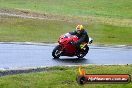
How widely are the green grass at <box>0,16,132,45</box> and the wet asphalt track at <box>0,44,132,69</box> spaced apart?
3334mm

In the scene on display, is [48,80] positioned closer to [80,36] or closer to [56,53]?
[56,53]

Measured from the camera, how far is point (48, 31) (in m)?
33.3

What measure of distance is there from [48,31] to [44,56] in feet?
40.8

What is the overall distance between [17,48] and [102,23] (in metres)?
18.9

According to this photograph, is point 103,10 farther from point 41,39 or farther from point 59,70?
point 59,70

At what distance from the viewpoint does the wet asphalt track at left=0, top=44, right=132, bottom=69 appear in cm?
1889

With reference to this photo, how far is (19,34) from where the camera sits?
3022 cm

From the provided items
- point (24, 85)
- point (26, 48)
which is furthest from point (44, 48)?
point (24, 85)

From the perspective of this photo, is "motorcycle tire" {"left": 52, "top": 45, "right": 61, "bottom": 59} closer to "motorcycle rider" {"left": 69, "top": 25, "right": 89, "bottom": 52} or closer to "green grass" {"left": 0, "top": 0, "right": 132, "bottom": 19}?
"motorcycle rider" {"left": 69, "top": 25, "right": 89, "bottom": 52}

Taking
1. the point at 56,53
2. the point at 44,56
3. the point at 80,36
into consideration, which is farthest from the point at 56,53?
the point at 80,36

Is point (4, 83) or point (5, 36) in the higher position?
point (4, 83)
